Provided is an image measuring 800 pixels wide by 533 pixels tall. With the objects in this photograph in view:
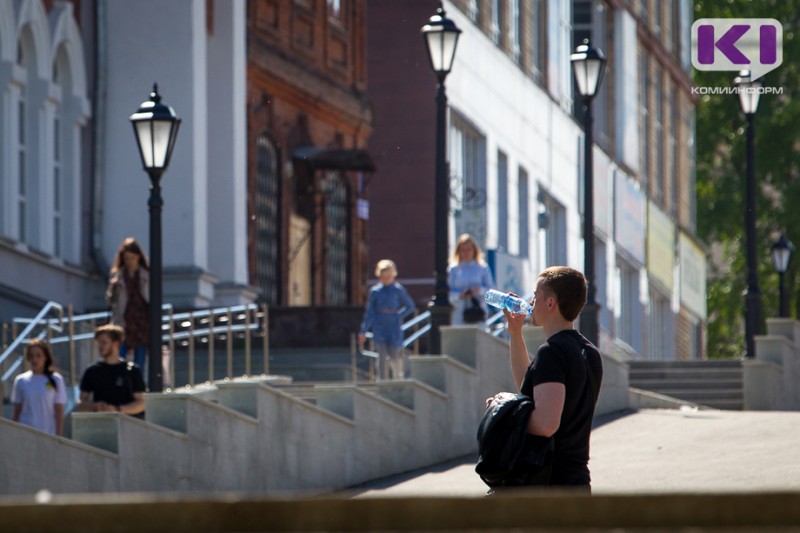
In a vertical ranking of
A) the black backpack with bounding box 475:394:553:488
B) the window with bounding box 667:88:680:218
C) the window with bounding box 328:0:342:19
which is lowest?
the black backpack with bounding box 475:394:553:488

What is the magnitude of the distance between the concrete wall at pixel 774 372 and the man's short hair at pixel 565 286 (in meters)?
17.6

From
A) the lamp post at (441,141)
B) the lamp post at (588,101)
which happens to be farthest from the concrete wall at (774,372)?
the lamp post at (441,141)

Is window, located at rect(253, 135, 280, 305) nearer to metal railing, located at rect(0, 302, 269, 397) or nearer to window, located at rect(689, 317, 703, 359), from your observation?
metal railing, located at rect(0, 302, 269, 397)

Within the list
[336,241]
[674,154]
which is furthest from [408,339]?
[674,154]

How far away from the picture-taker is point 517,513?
4.12 metres

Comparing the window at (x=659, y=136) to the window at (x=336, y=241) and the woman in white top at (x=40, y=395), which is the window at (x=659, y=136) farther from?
the woman in white top at (x=40, y=395)

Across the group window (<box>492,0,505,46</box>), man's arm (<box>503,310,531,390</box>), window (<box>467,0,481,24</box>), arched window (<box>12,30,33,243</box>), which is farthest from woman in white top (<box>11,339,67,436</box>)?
window (<box>492,0,505,46</box>)

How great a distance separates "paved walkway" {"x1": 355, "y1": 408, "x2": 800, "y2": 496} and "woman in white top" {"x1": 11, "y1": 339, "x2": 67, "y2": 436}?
97.2 inches

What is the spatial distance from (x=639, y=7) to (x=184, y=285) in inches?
1151

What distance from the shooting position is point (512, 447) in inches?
273

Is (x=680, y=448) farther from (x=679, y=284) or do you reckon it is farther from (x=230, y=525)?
(x=679, y=284)

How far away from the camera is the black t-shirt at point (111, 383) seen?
1502 centimetres

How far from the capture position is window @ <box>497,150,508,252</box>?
3856 centimetres

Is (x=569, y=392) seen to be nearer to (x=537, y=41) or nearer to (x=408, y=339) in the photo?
(x=408, y=339)
